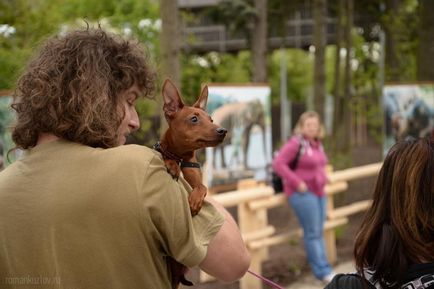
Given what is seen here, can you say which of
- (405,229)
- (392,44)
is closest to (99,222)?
(405,229)

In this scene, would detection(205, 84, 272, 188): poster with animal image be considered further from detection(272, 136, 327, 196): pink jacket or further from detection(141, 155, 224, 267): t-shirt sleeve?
detection(141, 155, 224, 267): t-shirt sleeve

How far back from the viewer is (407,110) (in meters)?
9.69

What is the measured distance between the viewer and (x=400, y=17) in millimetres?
14758

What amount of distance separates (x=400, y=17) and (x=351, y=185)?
12.8ft

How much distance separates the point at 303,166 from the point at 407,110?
327 centimetres

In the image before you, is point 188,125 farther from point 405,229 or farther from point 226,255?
point 405,229

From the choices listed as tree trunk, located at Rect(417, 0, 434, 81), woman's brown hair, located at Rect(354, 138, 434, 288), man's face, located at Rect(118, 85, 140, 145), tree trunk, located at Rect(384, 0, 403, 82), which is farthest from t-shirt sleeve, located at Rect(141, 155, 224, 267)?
tree trunk, located at Rect(384, 0, 403, 82)

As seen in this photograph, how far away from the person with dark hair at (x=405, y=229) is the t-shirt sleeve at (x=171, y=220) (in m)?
0.66

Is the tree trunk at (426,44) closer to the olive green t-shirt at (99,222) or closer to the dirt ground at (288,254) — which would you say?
the dirt ground at (288,254)

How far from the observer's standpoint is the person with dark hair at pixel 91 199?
171 centimetres

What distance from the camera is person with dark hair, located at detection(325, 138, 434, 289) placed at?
7.00ft

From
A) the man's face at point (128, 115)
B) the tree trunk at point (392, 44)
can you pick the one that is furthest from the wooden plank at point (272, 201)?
the tree trunk at point (392, 44)

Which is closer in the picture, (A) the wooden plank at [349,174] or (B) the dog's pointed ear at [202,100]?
(B) the dog's pointed ear at [202,100]

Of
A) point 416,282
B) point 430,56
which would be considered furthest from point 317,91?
point 416,282
